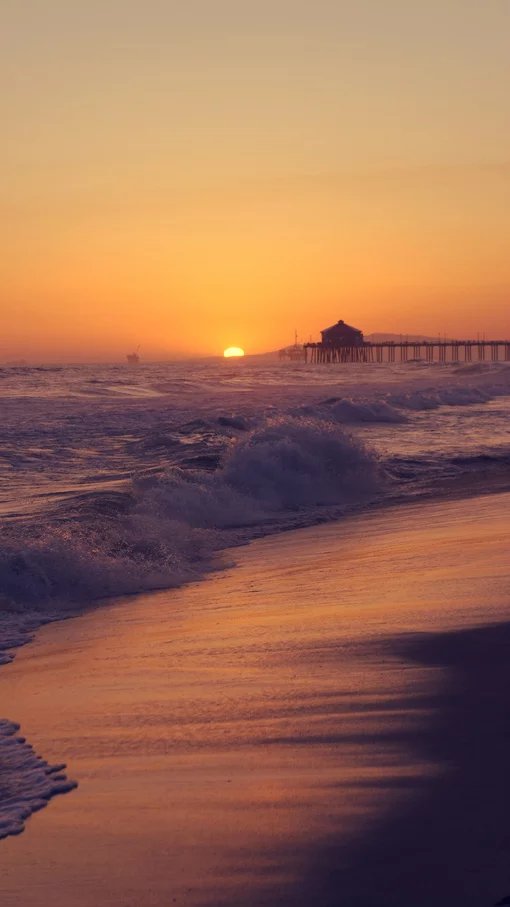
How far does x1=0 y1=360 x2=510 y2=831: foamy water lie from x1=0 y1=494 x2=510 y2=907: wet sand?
0.40 m

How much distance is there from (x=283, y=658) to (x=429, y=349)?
417 ft

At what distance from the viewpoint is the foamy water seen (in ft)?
28.4

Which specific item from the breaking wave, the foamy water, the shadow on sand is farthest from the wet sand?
the breaking wave

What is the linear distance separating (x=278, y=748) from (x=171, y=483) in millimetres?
9628

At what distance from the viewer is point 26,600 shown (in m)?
8.25

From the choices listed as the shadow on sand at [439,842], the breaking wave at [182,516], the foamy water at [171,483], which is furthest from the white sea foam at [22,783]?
the breaking wave at [182,516]

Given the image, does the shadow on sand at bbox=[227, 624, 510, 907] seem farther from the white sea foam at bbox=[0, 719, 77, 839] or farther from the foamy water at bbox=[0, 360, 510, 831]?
the foamy water at bbox=[0, 360, 510, 831]

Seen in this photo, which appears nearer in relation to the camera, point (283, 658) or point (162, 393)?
point (283, 658)

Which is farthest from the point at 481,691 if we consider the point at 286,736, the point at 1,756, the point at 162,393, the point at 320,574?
the point at 162,393

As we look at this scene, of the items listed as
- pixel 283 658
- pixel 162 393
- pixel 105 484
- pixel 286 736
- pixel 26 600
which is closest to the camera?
pixel 286 736

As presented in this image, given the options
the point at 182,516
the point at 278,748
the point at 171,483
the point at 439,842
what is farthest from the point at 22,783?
the point at 171,483

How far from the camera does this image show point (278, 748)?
4156 mm

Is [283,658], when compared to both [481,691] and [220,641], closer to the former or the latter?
[220,641]

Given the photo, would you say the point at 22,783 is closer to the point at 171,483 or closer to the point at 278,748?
the point at 278,748
